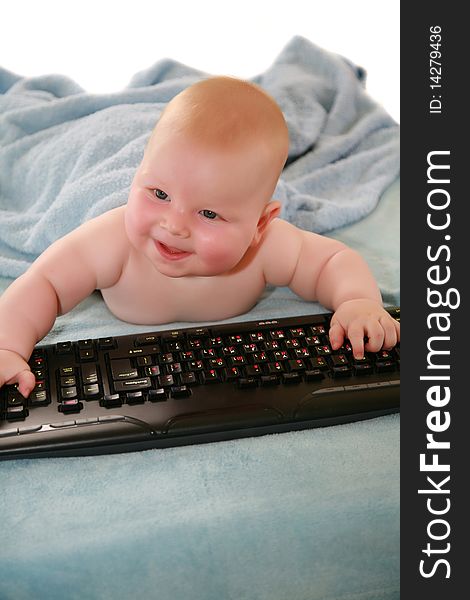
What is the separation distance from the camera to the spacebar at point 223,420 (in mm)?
782

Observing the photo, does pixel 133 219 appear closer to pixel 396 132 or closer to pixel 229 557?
pixel 229 557

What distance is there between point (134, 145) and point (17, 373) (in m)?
0.57

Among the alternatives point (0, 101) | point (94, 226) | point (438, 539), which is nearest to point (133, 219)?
point (94, 226)

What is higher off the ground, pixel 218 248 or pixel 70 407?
pixel 218 248

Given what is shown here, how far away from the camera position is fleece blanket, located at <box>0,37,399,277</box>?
1249 millimetres

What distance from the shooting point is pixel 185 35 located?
2252 mm

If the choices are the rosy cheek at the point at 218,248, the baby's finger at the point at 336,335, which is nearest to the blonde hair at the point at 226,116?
the rosy cheek at the point at 218,248

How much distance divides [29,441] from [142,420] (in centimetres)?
11

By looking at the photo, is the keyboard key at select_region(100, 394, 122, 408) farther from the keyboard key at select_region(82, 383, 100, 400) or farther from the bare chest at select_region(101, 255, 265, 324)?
the bare chest at select_region(101, 255, 265, 324)

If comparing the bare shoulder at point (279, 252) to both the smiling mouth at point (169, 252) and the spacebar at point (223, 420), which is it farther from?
the spacebar at point (223, 420)

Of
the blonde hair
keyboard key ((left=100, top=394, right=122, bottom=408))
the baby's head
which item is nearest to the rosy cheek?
the baby's head

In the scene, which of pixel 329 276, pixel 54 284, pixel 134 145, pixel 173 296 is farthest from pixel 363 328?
pixel 134 145

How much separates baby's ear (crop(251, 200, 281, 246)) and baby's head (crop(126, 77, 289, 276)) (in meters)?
0.05

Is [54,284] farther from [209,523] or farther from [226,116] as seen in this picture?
[209,523]
